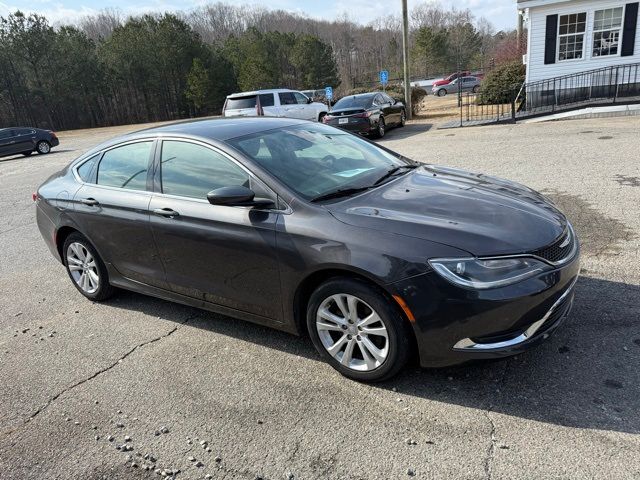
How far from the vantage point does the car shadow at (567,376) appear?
2689 millimetres

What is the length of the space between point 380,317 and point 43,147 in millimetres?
24813

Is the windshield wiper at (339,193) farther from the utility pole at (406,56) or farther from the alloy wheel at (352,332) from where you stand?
the utility pole at (406,56)

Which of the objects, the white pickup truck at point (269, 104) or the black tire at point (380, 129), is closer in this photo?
the black tire at point (380, 129)

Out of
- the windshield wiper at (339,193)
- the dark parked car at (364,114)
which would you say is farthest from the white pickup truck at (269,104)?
the windshield wiper at (339,193)

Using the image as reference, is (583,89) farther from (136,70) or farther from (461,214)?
(136,70)

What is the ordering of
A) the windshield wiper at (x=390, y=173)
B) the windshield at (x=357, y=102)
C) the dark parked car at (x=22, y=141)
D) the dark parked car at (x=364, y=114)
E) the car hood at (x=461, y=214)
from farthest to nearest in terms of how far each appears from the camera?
the dark parked car at (x=22, y=141), the windshield at (x=357, y=102), the dark parked car at (x=364, y=114), the windshield wiper at (x=390, y=173), the car hood at (x=461, y=214)

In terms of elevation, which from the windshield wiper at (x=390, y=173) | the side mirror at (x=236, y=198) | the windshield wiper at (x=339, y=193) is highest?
the side mirror at (x=236, y=198)

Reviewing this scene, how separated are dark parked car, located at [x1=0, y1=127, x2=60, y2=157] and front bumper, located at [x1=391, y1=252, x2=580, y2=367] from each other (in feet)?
79.6

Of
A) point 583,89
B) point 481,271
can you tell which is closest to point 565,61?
point 583,89

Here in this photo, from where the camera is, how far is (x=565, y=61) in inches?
672

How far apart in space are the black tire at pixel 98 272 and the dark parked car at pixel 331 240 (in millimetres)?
23

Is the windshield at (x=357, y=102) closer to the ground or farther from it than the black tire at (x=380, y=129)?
farther from it

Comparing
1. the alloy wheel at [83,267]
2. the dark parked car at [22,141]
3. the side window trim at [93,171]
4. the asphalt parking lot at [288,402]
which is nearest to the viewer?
the asphalt parking lot at [288,402]

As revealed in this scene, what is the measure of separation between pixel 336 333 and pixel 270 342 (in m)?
0.80
